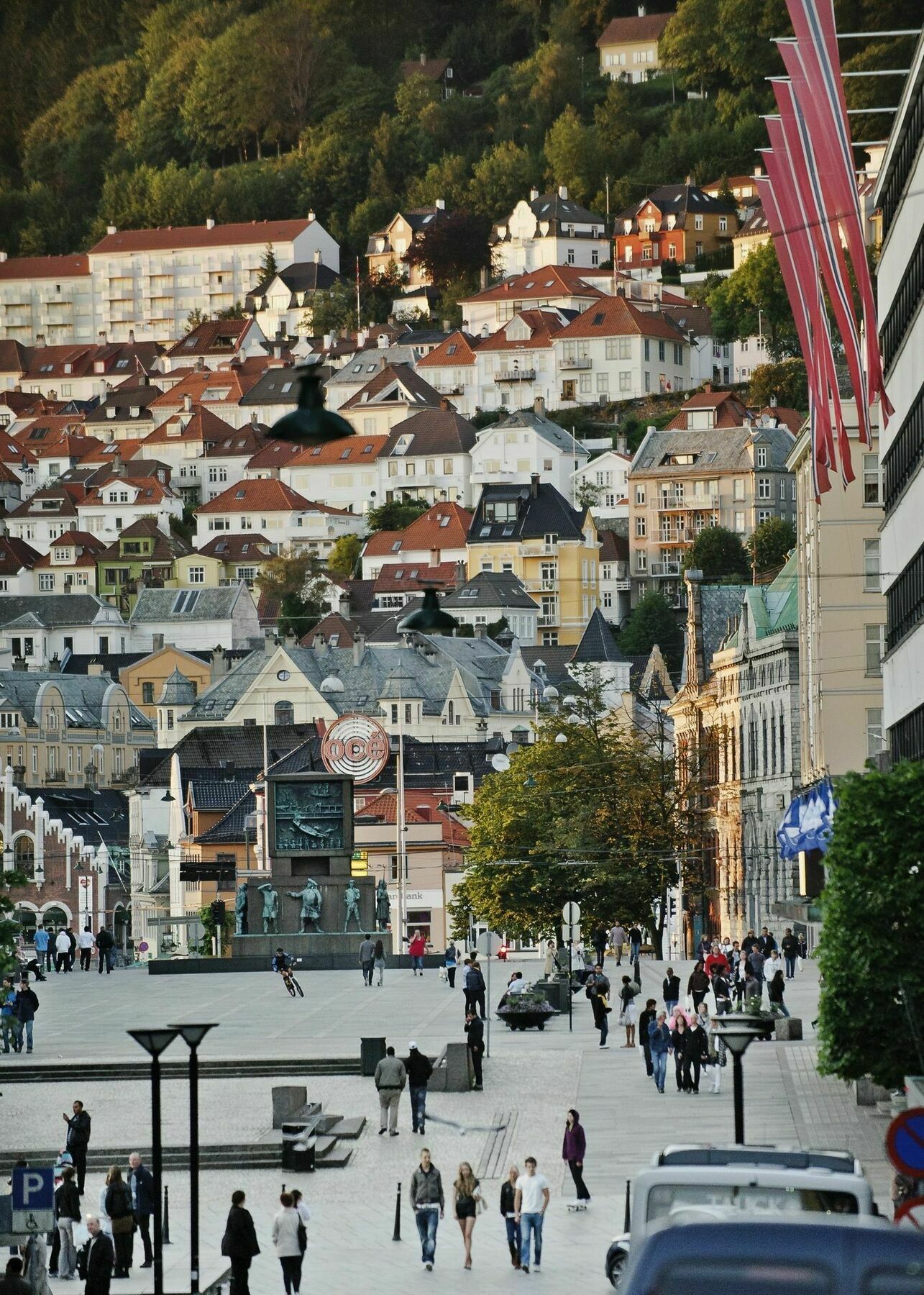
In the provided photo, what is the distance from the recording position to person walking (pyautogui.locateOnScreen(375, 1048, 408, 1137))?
38312 millimetres

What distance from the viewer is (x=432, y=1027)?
50.3 metres

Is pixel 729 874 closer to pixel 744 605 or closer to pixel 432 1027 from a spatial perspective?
pixel 744 605

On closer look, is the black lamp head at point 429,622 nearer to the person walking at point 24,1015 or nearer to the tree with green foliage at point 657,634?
the person walking at point 24,1015

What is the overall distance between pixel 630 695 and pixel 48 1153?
102406 mm

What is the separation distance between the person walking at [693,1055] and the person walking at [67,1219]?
433 inches

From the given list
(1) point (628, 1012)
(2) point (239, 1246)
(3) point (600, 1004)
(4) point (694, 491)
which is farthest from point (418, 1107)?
(4) point (694, 491)

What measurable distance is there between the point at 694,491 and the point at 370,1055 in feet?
490

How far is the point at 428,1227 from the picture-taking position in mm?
29125

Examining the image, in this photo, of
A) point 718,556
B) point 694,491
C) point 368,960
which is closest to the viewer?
point 368,960

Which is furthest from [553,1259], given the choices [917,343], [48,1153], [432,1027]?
[432,1027]

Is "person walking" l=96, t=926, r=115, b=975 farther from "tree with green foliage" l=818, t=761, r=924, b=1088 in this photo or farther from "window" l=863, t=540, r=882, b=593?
"tree with green foliage" l=818, t=761, r=924, b=1088

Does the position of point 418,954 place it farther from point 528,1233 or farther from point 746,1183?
point 746,1183

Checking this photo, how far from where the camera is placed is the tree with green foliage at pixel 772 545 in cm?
16838

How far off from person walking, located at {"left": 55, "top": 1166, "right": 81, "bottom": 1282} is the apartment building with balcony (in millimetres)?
153850
